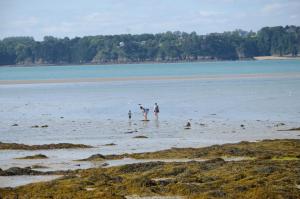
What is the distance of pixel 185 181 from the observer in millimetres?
20188

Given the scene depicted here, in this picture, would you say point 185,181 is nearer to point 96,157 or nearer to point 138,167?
point 138,167

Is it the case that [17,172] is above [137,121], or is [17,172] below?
above

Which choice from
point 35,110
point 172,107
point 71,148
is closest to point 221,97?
point 172,107

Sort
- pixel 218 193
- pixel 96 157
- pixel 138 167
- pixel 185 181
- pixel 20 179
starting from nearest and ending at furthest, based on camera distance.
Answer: pixel 218 193 → pixel 185 181 → pixel 20 179 → pixel 138 167 → pixel 96 157

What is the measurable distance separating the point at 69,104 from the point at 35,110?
6443 millimetres

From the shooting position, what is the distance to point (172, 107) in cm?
5788

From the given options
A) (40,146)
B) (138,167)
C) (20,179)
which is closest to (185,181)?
(138,167)

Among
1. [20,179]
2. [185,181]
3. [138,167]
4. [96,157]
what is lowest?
[96,157]

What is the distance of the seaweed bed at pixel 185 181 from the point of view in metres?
18.5

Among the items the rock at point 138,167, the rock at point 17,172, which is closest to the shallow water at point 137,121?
the rock at point 17,172

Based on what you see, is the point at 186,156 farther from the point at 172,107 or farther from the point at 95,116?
the point at 172,107

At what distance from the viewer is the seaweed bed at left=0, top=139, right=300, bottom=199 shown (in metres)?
18.5

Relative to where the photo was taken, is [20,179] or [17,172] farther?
[17,172]

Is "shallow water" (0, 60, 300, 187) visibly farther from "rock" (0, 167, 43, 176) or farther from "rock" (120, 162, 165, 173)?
"rock" (120, 162, 165, 173)
